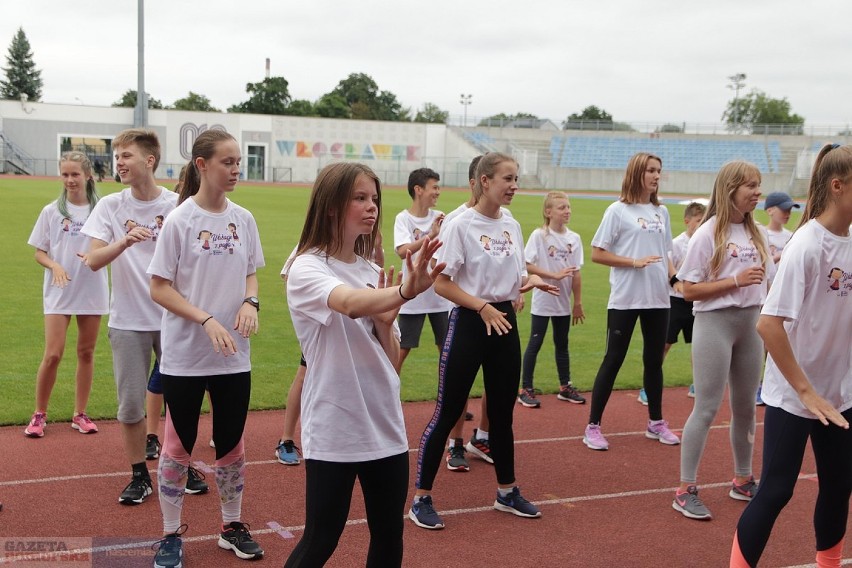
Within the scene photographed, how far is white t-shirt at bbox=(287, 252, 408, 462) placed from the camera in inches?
127

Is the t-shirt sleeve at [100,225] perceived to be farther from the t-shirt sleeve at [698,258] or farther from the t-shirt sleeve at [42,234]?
the t-shirt sleeve at [698,258]

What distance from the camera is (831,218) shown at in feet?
12.1

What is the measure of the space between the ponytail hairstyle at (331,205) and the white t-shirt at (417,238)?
12.1ft

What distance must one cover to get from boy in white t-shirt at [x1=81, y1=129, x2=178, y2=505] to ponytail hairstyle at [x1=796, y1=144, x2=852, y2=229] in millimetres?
3700

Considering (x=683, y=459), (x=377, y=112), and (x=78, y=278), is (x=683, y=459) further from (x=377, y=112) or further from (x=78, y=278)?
(x=377, y=112)

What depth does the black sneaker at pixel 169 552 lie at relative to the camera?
4.25m

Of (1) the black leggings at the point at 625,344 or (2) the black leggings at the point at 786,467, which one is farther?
(1) the black leggings at the point at 625,344

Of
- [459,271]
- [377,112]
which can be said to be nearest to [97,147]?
[377,112]

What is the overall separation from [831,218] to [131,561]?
3.87m

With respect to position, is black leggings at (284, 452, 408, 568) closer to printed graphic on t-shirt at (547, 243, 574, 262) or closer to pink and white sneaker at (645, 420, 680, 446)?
pink and white sneaker at (645, 420, 680, 446)

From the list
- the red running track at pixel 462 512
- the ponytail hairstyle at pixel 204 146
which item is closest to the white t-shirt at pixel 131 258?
the ponytail hairstyle at pixel 204 146

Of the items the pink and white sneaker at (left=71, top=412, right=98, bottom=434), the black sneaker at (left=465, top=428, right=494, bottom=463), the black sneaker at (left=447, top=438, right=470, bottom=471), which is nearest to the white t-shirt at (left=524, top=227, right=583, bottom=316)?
the black sneaker at (left=465, top=428, right=494, bottom=463)

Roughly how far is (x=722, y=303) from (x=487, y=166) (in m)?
1.72

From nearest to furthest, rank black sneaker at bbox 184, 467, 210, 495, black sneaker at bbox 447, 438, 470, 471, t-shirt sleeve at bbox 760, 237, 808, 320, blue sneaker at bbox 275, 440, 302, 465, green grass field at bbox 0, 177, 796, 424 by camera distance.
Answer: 1. t-shirt sleeve at bbox 760, 237, 808, 320
2. black sneaker at bbox 184, 467, 210, 495
3. blue sneaker at bbox 275, 440, 302, 465
4. black sneaker at bbox 447, 438, 470, 471
5. green grass field at bbox 0, 177, 796, 424
